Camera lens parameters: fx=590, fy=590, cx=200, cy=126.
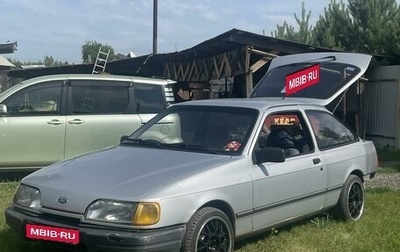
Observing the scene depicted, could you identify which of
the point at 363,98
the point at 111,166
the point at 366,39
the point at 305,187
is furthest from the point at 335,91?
the point at 366,39

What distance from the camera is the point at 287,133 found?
6109 millimetres

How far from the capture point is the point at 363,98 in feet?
52.1

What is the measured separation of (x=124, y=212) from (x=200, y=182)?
26.9 inches

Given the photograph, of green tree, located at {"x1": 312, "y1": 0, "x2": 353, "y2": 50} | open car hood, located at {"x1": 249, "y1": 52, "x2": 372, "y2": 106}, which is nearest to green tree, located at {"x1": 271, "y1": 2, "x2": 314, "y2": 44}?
green tree, located at {"x1": 312, "y1": 0, "x2": 353, "y2": 50}

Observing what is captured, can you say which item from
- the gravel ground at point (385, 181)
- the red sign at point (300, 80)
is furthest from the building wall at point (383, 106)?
the red sign at point (300, 80)

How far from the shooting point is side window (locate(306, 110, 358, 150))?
642 cm

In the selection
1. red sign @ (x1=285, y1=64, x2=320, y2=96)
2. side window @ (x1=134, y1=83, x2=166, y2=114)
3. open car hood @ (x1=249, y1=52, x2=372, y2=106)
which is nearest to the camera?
side window @ (x1=134, y1=83, x2=166, y2=114)

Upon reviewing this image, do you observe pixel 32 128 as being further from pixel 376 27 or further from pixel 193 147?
pixel 376 27

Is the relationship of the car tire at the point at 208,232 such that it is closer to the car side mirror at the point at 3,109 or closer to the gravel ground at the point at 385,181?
the car side mirror at the point at 3,109

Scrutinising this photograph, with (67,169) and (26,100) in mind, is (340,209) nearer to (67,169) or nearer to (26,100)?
(67,169)

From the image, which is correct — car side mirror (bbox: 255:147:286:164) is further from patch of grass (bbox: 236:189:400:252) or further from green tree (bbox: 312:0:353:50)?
green tree (bbox: 312:0:353:50)

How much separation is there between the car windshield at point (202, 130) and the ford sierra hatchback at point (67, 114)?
293 centimetres

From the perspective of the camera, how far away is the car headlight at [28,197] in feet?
15.6

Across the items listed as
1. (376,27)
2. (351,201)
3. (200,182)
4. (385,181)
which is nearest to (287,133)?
(351,201)
